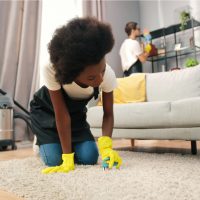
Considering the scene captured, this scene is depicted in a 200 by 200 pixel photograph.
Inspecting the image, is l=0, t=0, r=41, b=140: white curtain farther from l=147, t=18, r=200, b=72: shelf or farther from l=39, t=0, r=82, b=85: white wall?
l=147, t=18, r=200, b=72: shelf

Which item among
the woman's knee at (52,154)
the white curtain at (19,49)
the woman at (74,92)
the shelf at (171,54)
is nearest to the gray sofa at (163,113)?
the woman at (74,92)

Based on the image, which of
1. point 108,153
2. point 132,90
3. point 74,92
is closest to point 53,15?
point 132,90

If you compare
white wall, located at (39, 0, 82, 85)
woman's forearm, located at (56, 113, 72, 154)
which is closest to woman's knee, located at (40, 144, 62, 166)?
woman's forearm, located at (56, 113, 72, 154)

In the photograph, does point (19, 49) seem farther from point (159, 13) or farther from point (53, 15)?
point (159, 13)

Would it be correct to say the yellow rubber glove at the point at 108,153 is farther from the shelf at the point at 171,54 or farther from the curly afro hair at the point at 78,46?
the shelf at the point at 171,54

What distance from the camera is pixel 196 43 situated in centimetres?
396

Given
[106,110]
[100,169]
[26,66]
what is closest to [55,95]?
[106,110]

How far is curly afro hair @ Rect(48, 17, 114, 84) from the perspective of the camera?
110 cm

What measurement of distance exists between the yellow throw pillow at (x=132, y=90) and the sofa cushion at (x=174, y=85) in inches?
2.0

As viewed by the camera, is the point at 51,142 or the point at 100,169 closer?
the point at 100,169

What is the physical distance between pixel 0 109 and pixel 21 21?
3.40 feet

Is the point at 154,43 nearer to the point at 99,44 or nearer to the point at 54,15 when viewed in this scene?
the point at 54,15

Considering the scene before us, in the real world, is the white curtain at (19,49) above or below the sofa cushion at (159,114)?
above

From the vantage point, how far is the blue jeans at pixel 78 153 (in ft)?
5.04
